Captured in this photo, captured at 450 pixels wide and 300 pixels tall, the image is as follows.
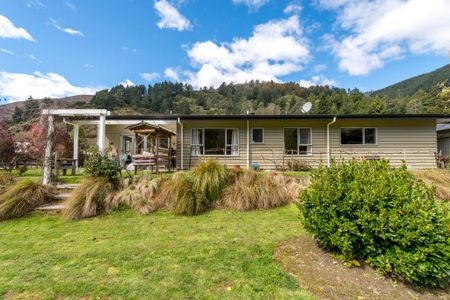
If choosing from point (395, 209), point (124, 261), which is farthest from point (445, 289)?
point (124, 261)

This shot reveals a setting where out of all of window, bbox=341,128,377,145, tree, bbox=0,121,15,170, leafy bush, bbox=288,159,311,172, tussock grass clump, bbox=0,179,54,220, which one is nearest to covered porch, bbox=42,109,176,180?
tussock grass clump, bbox=0,179,54,220

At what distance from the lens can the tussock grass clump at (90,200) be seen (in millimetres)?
5875

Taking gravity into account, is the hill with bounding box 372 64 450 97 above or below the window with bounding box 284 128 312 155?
above

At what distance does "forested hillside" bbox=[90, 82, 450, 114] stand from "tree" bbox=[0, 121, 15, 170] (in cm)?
2833

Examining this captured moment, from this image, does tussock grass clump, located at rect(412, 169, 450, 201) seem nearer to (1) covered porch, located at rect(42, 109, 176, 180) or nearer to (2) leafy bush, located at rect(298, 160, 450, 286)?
(2) leafy bush, located at rect(298, 160, 450, 286)

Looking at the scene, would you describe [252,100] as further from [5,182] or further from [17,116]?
[5,182]

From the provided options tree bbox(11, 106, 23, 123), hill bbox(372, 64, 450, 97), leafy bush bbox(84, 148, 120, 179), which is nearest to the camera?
leafy bush bbox(84, 148, 120, 179)

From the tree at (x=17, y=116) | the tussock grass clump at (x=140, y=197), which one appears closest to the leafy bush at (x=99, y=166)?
the tussock grass clump at (x=140, y=197)

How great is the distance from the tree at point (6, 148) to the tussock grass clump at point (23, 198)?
531 cm

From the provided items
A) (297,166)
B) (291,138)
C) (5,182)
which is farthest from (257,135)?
(5,182)

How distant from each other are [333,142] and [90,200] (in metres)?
11.2

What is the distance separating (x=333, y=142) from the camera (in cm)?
1234

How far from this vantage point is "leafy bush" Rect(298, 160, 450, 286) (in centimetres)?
250

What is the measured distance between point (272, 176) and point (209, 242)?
374cm
